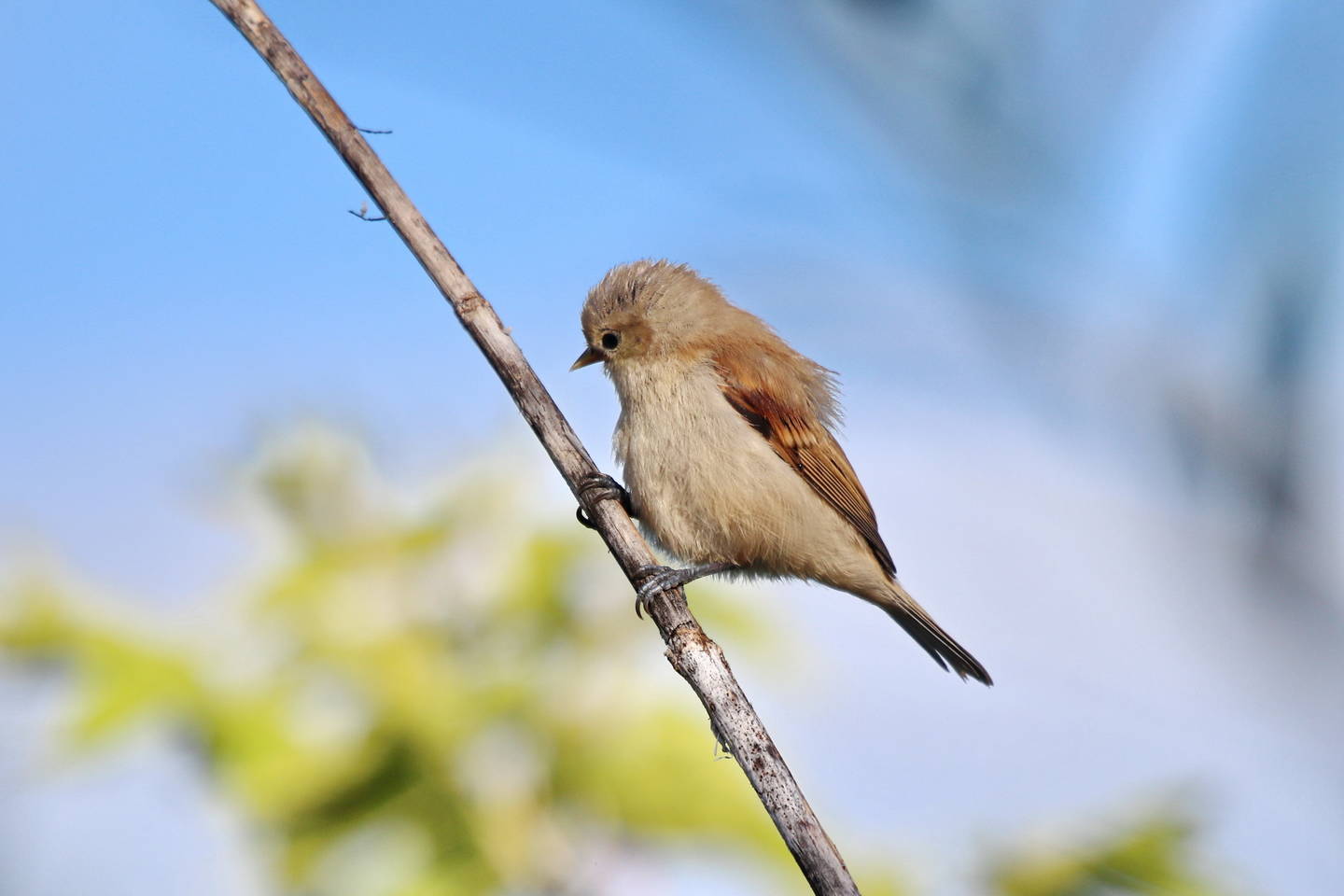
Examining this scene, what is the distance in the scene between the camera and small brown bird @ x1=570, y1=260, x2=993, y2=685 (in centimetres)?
280

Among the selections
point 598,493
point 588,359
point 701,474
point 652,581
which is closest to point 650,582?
point 652,581

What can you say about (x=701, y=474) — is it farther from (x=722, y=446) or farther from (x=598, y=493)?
(x=598, y=493)

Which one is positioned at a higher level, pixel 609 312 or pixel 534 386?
pixel 609 312

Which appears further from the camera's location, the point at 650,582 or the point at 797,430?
the point at 797,430

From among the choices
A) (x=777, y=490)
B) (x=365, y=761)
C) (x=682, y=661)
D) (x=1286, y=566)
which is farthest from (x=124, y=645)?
(x=1286, y=566)

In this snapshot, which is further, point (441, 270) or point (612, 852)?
point (612, 852)

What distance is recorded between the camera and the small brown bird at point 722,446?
2803mm

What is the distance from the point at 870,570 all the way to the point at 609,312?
3.51 ft

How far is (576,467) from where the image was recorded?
2232 millimetres

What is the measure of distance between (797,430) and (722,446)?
308mm

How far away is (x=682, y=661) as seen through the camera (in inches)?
78.2

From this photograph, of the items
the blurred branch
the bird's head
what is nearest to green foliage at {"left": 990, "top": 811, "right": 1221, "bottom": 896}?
the blurred branch

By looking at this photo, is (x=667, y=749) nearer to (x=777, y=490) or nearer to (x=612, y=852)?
(x=612, y=852)

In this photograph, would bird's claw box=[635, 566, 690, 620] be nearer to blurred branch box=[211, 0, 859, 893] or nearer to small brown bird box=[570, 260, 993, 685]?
blurred branch box=[211, 0, 859, 893]
